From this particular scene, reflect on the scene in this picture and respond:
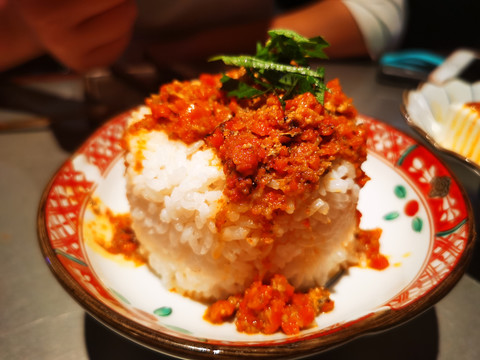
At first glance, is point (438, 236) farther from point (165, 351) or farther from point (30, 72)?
point (30, 72)

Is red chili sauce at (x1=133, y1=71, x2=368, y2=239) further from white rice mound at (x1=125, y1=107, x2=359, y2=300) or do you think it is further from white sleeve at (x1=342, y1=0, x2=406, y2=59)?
white sleeve at (x1=342, y1=0, x2=406, y2=59)

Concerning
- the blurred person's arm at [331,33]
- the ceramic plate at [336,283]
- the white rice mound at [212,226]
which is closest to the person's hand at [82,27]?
the blurred person's arm at [331,33]

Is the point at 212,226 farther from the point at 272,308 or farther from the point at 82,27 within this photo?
the point at 82,27

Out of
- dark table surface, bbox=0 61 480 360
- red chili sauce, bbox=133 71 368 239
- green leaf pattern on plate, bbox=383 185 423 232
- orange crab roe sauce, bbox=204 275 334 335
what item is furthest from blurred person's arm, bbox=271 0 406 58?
orange crab roe sauce, bbox=204 275 334 335

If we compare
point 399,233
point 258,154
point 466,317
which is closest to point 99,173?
point 258,154

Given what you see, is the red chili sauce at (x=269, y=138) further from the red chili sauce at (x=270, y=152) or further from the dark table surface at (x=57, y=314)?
the dark table surface at (x=57, y=314)
